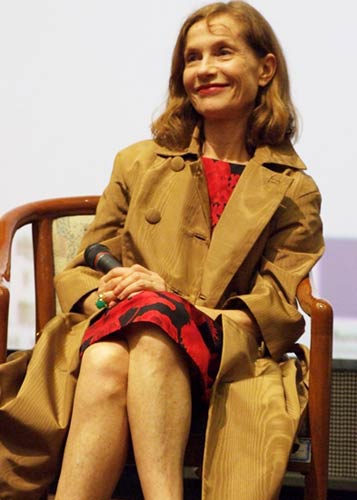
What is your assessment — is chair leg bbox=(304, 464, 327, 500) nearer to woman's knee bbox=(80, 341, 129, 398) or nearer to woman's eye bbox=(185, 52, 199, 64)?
woman's knee bbox=(80, 341, 129, 398)

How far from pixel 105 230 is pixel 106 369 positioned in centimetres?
47

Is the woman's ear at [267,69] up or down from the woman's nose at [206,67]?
down

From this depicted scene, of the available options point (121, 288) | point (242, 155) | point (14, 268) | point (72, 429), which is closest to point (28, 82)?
point (14, 268)

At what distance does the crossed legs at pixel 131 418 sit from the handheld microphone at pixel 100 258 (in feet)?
0.68

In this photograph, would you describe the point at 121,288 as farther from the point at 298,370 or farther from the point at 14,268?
the point at 14,268

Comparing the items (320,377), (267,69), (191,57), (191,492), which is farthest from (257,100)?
(191,492)

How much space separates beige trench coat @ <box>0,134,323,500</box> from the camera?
2.42m

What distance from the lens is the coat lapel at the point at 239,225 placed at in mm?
2650

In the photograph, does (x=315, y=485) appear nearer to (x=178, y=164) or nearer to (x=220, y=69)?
(x=178, y=164)

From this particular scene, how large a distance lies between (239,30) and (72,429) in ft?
2.92

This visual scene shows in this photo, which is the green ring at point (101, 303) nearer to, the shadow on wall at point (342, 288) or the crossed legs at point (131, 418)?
the crossed legs at point (131, 418)

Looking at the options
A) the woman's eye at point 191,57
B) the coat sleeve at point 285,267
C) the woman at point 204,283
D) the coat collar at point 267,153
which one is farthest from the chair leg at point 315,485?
the woman's eye at point 191,57

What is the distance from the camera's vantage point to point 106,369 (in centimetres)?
237

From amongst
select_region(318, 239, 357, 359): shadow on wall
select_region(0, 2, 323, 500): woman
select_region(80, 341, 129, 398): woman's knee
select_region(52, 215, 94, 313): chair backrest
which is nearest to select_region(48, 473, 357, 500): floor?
select_region(318, 239, 357, 359): shadow on wall
